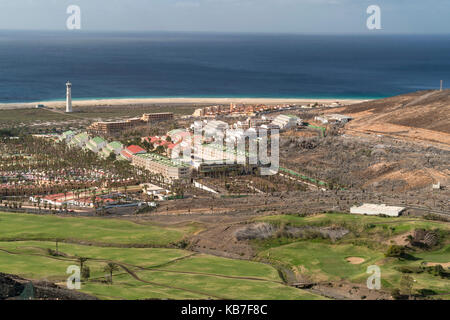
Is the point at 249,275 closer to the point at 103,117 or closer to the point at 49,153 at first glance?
the point at 49,153

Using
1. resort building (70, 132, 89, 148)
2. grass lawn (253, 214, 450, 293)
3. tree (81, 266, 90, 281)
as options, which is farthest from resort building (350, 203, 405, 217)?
resort building (70, 132, 89, 148)

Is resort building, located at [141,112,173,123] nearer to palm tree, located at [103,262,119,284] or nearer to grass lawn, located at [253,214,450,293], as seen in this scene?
grass lawn, located at [253,214,450,293]

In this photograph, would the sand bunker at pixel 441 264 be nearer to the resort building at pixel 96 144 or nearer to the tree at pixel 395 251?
the tree at pixel 395 251

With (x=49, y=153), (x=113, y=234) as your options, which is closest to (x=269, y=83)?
(x=49, y=153)

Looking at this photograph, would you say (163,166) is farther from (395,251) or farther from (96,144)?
(395,251)

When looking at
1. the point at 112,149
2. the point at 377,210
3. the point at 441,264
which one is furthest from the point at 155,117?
the point at 441,264

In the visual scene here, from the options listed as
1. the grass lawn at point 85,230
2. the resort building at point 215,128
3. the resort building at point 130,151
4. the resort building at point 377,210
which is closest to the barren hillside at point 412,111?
the resort building at point 215,128
